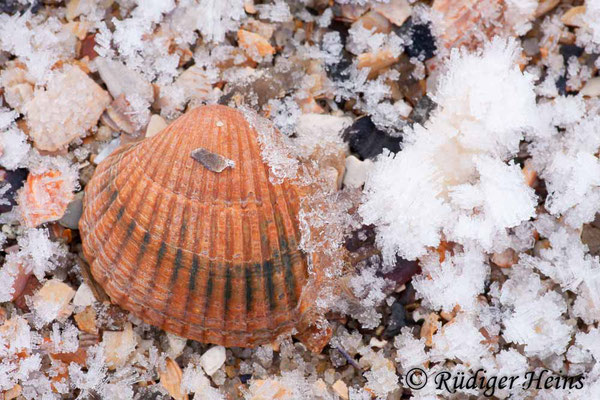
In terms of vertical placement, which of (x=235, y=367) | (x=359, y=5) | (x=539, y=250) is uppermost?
(x=359, y=5)

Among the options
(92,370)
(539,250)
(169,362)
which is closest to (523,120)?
(539,250)

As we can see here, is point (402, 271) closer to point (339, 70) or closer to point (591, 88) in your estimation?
point (339, 70)

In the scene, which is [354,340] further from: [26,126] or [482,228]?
[26,126]

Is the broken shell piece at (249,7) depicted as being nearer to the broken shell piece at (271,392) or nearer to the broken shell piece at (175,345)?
the broken shell piece at (175,345)

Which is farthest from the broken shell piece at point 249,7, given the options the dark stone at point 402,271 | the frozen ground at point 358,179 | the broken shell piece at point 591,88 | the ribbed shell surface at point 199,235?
the broken shell piece at point 591,88

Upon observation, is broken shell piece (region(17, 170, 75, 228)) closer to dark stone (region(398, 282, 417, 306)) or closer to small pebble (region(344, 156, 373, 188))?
small pebble (region(344, 156, 373, 188))

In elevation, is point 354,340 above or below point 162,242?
below

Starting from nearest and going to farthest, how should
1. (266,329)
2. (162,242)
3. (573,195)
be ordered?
(162,242) → (266,329) → (573,195)
